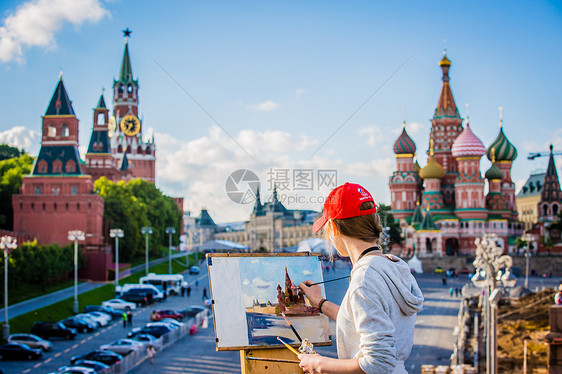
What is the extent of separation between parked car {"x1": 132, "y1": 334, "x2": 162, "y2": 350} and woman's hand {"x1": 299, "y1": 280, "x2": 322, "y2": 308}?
26.3 metres

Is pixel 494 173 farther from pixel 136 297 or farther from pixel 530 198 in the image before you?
pixel 530 198

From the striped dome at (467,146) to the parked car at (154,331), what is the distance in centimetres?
5416

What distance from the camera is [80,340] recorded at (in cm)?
3456

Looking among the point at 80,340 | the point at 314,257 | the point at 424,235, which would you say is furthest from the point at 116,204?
the point at 314,257

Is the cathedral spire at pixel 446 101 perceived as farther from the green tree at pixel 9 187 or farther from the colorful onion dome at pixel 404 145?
the green tree at pixel 9 187

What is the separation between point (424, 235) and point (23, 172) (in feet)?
134

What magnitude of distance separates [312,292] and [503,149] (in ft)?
287

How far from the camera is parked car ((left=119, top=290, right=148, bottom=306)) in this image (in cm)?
4853

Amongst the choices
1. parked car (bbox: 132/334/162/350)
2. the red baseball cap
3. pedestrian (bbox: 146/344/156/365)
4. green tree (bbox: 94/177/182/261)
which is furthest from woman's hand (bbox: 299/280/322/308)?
green tree (bbox: 94/177/182/261)

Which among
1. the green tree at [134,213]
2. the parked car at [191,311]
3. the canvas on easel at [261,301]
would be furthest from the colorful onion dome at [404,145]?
the canvas on easel at [261,301]

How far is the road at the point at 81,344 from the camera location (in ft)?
91.5

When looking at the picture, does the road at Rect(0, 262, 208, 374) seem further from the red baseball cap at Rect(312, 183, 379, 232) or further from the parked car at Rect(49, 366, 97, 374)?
the red baseball cap at Rect(312, 183, 379, 232)

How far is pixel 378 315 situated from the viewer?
4258 millimetres

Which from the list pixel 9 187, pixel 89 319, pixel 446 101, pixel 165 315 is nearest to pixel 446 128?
pixel 446 101
